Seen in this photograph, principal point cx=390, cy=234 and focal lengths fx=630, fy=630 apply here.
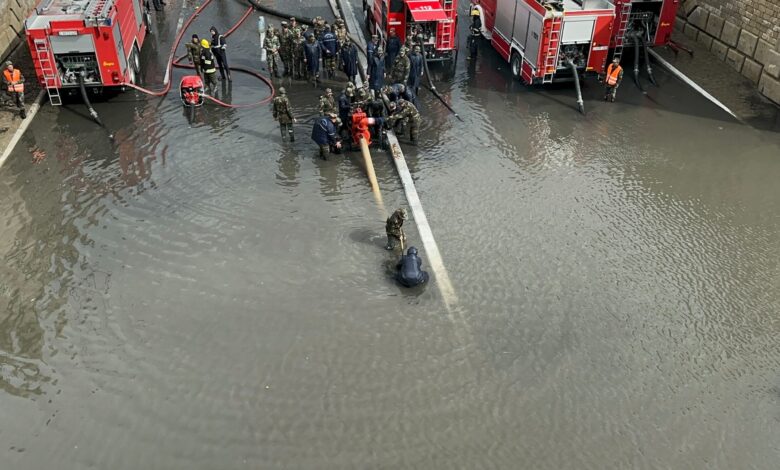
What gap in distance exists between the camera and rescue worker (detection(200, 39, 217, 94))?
56.6 ft

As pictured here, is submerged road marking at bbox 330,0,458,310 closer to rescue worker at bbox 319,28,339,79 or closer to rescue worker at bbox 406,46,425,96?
rescue worker at bbox 406,46,425,96

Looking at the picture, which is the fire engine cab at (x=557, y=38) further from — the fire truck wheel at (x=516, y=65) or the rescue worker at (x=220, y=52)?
the rescue worker at (x=220, y=52)

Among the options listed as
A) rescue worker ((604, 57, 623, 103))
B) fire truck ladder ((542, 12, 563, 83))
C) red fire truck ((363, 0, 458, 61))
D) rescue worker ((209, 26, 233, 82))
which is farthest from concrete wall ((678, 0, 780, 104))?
rescue worker ((209, 26, 233, 82))

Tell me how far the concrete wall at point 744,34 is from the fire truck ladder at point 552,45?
19.5 ft

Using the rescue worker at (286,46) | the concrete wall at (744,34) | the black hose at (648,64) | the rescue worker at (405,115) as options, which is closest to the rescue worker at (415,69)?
the rescue worker at (405,115)

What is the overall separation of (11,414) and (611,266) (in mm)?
9947

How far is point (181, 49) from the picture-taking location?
2084cm

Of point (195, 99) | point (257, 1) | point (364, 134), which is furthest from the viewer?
point (257, 1)

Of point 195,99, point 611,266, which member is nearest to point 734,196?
point 611,266

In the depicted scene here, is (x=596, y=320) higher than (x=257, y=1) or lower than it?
lower

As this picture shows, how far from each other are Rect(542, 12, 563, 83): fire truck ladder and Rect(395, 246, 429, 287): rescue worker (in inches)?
368

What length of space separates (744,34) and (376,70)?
11.1 meters

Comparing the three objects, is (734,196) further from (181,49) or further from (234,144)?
(181,49)

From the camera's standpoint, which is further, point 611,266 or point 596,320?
point 611,266
